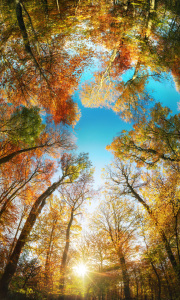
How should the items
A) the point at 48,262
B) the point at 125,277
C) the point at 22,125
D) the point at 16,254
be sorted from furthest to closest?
1. the point at 125,277
2. the point at 48,262
3. the point at 16,254
4. the point at 22,125

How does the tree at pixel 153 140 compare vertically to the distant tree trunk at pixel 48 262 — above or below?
above

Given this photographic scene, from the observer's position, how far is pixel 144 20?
607cm

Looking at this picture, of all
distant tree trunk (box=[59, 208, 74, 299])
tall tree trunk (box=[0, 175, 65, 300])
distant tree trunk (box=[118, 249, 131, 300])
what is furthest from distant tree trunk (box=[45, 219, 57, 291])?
distant tree trunk (box=[118, 249, 131, 300])

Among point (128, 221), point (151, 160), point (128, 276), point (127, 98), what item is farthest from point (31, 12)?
point (128, 276)

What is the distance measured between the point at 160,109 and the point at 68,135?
20.4 ft

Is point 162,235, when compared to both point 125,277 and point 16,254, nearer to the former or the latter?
point 125,277

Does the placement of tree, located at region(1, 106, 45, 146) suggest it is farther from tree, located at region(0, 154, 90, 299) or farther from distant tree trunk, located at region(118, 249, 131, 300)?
distant tree trunk, located at region(118, 249, 131, 300)

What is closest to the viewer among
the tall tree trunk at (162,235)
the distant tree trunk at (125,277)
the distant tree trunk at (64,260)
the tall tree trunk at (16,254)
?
the tall tree trunk at (162,235)

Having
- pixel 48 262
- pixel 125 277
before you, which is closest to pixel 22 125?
pixel 48 262

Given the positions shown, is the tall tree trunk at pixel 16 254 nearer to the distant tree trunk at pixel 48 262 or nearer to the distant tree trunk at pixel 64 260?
the distant tree trunk at pixel 48 262

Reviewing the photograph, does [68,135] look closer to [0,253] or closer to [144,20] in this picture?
[144,20]

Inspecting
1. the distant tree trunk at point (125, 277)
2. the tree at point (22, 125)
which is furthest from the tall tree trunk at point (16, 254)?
the distant tree trunk at point (125, 277)

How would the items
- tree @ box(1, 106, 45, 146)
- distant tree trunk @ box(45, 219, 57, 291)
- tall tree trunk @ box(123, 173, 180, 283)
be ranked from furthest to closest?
distant tree trunk @ box(45, 219, 57, 291)
tree @ box(1, 106, 45, 146)
tall tree trunk @ box(123, 173, 180, 283)

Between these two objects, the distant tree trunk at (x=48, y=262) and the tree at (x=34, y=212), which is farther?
the distant tree trunk at (x=48, y=262)
